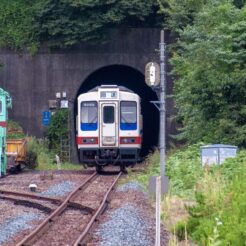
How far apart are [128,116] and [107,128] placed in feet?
2.92

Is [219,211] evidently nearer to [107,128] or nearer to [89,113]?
[107,128]


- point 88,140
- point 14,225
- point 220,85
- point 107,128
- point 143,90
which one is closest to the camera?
point 14,225

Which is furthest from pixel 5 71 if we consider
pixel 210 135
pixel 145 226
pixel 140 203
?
pixel 145 226

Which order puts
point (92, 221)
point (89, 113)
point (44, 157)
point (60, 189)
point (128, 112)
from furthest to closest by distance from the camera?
point (44, 157)
point (128, 112)
point (89, 113)
point (60, 189)
point (92, 221)

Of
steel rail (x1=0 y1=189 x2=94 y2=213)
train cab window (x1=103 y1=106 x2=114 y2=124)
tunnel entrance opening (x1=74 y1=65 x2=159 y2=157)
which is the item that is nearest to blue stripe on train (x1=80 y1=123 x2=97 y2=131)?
train cab window (x1=103 y1=106 x2=114 y2=124)

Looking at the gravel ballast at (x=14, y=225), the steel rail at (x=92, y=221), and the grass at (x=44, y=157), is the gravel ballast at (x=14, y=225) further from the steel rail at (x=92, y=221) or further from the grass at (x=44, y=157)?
the grass at (x=44, y=157)

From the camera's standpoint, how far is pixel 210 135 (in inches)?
1000

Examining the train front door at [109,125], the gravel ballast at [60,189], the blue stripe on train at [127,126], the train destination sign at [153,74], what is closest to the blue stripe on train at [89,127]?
the train front door at [109,125]

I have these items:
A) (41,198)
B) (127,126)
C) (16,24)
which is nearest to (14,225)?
(41,198)

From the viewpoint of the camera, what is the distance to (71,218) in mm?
16828

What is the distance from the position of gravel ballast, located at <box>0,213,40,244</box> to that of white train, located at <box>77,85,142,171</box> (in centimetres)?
1441

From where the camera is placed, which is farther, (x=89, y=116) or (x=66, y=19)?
(x=66, y=19)

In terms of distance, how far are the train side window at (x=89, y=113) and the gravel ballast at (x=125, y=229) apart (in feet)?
48.6

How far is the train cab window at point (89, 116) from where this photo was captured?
31.8 meters
